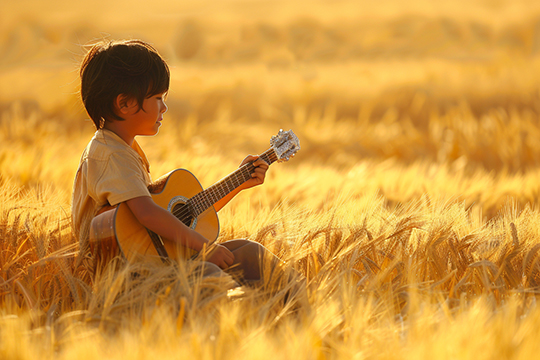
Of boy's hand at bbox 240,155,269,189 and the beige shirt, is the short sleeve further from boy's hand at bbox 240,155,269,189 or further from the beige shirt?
boy's hand at bbox 240,155,269,189

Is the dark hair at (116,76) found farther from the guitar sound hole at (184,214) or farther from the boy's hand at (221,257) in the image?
the boy's hand at (221,257)

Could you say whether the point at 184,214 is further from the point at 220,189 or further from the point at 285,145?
the point at 285,145

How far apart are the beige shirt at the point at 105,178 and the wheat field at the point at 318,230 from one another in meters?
0.15

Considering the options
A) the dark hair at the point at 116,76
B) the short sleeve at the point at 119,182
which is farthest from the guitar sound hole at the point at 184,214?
the dark hair at the point at 116,76

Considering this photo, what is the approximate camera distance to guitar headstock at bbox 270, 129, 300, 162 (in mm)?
1914

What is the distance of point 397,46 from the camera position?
53.8 feet

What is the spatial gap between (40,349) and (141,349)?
24cm

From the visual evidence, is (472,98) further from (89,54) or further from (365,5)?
(365,5)

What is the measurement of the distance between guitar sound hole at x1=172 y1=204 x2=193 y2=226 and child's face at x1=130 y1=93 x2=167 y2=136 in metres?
0.29

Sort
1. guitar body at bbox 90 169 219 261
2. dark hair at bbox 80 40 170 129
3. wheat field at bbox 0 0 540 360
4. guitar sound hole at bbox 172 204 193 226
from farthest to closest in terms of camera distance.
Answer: guitar sound hole at bbox 172 204 193 226 → dark hair at bbox 80 40 170 129 → guitar body at bbox 90 169 219 261 → wheat field at bbox 0 0 540 360

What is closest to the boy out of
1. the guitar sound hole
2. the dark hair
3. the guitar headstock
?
the dark hair

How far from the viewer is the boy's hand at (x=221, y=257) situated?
5.23ft

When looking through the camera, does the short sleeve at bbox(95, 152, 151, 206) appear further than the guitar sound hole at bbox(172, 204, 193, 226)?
No

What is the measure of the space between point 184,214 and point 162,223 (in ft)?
0.98
